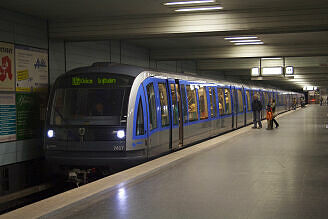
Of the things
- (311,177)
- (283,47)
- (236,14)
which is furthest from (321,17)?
(283,47)

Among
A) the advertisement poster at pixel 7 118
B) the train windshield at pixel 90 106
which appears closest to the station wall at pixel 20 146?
the advertisement poster at pixel 7 118

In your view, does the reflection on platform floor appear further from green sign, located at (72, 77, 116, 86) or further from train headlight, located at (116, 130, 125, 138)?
green sign, located at (72, 77, 116, 86)

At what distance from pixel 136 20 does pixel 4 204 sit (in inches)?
231

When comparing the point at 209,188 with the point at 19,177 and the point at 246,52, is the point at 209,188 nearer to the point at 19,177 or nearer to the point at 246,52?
the point at 19,177

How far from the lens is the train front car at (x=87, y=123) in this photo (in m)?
9.64

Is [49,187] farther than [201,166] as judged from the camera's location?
Yes

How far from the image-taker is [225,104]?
1919 centimetres

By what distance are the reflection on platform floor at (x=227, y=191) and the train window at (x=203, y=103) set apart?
16.4 feet

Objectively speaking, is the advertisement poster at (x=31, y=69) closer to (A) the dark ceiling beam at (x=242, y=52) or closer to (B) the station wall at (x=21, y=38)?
(B) the station wall at (x=21, y=38)

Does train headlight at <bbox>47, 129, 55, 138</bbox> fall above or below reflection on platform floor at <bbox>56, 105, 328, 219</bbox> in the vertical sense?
above

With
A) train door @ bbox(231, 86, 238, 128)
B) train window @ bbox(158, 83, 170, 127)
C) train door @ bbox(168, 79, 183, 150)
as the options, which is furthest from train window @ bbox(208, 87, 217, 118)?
train window @ bbox(158, 83, 170, 127)

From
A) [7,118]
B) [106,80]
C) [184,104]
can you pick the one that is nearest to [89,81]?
[106,80]

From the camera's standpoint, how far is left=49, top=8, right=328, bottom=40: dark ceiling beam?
35.5 feet

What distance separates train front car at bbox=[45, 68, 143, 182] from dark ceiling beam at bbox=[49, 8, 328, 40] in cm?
220
